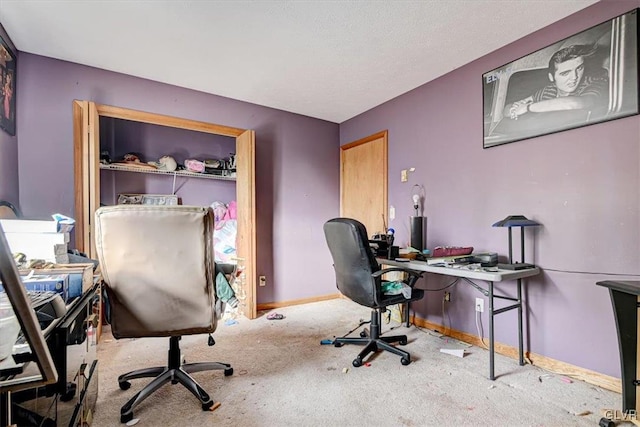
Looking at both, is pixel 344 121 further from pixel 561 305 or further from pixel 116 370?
pixel 116 370

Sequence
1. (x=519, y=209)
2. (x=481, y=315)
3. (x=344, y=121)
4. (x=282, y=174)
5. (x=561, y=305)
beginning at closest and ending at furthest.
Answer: (x=561, y=305) < (x=519, y=209) < (x=481, y=315) < (x=282, y=174) < (x=344, y=121)

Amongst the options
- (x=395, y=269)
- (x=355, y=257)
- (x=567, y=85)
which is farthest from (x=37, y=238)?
(x=567, y=85)

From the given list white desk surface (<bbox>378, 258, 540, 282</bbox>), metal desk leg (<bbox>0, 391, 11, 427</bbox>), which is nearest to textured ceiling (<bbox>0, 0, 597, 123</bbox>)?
white desk surface (<bbox>378, 258, 540, 282</bbox>)

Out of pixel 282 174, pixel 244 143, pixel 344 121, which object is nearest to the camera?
pixel 244 143

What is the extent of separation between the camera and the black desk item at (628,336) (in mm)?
1504

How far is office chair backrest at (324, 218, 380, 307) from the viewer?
2.08 metres

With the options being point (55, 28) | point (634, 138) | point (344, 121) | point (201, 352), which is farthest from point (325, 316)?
point (55, 28)

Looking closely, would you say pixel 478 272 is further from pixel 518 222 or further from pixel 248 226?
pixel 248 226

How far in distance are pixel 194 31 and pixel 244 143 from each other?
1.23m

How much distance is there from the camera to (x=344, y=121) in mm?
4098

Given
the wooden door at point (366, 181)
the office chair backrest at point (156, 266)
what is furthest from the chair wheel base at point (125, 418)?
the wooden door at point (366, 181)

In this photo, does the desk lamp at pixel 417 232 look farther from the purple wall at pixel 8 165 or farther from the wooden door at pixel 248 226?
the purple wall at pixel 8 165

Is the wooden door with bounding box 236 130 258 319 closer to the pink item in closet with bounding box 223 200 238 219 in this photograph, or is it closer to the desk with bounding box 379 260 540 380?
the pink item in closet with bounding box 223 200 238 219

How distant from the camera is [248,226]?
324 centimetres
